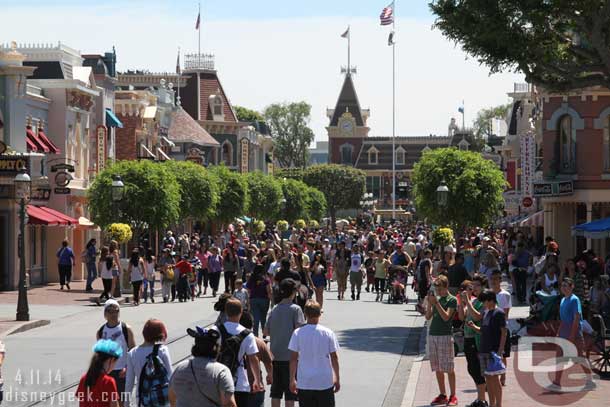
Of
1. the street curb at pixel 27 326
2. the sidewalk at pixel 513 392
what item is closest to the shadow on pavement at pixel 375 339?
the sidewalk at pixel 513 392

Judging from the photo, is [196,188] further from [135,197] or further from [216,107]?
[216,107]

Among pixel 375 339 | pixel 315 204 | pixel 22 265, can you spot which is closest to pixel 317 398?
pixel 375 339

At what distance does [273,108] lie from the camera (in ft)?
474

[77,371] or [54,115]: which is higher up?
[54,115]

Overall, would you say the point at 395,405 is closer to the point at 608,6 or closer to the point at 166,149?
the point at 608,6

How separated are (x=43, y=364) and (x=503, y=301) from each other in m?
7.42

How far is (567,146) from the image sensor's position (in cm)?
4253

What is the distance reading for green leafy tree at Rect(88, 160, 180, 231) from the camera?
45.3 meters

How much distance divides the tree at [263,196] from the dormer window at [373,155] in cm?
6367

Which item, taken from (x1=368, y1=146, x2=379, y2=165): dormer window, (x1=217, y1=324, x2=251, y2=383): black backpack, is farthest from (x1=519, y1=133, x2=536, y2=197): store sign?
(x1=368, y1=146, x2=379, y2=165): dormer window

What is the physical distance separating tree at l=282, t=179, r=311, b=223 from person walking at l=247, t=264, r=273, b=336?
7178 cm

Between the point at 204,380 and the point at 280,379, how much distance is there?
4356 millimetres

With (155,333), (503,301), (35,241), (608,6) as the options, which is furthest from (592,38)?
(35,241)

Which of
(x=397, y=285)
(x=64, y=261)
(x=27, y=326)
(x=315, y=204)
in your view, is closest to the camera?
(x=27, y=326)
